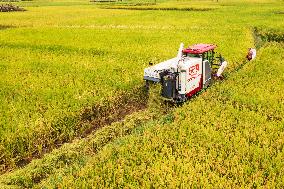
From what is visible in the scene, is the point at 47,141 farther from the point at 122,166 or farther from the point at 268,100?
the point at 268,100

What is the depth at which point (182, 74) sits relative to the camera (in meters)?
10.0

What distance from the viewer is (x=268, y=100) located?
940 cm

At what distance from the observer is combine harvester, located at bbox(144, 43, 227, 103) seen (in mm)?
10047

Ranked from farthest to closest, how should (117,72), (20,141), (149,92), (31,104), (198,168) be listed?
(117,72) < (149,92) < (31,104) < (20,141) < (198,168)

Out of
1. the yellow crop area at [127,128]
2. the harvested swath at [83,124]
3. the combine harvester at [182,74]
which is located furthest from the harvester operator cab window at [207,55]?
the harvested swath at [83,124]

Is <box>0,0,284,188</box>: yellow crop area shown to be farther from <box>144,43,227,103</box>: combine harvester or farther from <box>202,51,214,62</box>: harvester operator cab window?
<box>202,51,214,62</box>: harvester operator cab window

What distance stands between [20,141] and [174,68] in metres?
4.87

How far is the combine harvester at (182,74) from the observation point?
10.0 metres

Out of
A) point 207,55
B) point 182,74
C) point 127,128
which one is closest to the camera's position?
point 127,128

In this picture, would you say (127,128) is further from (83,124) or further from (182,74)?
(182,74)

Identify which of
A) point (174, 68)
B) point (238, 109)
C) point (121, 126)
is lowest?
point (121, 126)

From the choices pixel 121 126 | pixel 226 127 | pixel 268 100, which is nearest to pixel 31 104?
pixel 121 126

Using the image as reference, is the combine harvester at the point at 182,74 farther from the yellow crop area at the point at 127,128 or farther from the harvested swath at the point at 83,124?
the harvested swath at the point at 83,124

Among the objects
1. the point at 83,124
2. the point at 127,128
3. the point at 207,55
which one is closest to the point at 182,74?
the point at 127,128
